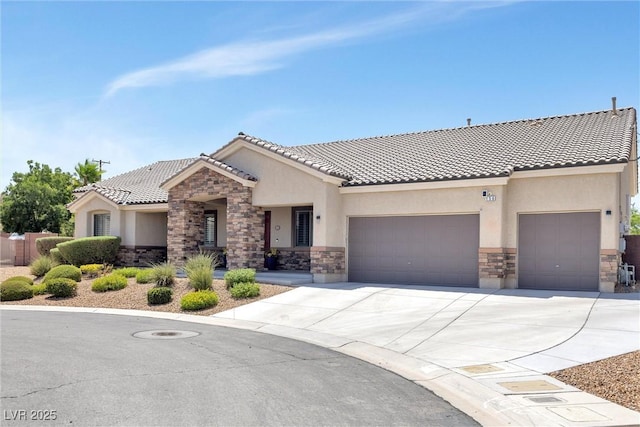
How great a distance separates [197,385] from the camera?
8.02 m

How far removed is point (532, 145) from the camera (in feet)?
66.8

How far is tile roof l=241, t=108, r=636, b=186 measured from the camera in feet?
58.9

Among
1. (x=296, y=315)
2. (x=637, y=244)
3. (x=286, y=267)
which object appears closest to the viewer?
(x=296, y=315)

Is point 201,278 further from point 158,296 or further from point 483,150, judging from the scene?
point 483,150

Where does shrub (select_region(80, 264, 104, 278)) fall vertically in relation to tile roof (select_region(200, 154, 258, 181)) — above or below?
below

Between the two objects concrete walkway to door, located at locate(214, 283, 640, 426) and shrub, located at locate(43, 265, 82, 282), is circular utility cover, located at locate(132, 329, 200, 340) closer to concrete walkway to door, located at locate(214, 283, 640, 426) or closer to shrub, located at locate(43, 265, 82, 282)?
concrete walkway to door, located at locate(214, 283, 640, 426)

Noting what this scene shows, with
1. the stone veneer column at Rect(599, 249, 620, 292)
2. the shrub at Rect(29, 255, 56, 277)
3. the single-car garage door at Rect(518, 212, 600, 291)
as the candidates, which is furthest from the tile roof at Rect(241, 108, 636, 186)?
the shrub at Rect(29, 255, 56, 277)

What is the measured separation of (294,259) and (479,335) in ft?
42.4

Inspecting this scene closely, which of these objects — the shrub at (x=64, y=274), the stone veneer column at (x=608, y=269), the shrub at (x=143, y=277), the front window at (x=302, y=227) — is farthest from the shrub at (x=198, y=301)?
the stone veneer column at (x=608, y=269)

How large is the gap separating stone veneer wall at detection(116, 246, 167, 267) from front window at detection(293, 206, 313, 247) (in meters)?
8.36

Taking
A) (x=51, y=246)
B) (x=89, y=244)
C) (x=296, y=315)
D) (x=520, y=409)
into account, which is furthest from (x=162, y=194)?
(x=520, y=409)

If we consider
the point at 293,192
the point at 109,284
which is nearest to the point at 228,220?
the point at 293,192

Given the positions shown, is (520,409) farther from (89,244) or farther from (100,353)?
(89,244)

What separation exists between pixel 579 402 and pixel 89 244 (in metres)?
24.1
